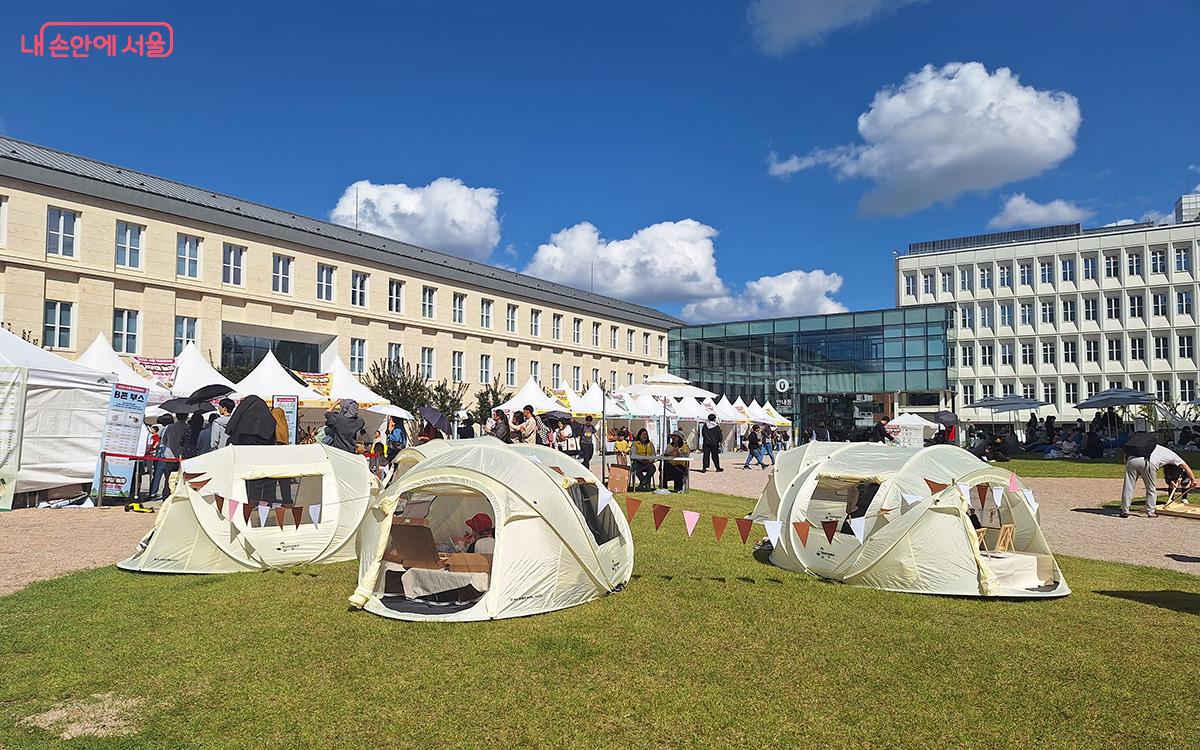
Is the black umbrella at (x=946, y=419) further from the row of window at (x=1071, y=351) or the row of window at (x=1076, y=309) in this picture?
the row of window at (x=1076, y=309)

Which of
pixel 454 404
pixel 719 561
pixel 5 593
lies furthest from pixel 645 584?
pixel 454 404

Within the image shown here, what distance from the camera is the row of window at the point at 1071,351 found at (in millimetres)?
58594

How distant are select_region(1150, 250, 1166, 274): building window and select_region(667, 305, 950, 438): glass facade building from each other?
19.5 m

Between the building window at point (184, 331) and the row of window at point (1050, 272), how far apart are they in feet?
186

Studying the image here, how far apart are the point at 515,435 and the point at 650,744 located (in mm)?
14498

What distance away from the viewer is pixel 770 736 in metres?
4.94

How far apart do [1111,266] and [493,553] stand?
67678 mm

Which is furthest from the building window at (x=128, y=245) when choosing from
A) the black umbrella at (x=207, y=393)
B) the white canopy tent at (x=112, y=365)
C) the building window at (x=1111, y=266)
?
the building window at (x=1111, y=266)

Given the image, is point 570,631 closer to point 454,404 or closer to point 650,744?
point 650,744

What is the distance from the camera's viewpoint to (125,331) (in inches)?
1296

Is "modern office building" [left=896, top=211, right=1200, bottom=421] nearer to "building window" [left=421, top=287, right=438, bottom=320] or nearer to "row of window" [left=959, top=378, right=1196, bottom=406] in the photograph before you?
"row of window" [left=959, top=378, right=1196, bottom=406]

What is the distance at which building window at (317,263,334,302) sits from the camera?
41.0 meters

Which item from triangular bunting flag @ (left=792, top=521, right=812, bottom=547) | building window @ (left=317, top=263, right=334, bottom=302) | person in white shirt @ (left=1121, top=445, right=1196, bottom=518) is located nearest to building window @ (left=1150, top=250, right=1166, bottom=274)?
person in white shirt @ (left=1121, top=445, right=1196, bottom=518)

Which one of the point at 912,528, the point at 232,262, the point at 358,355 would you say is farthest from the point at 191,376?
the point at 358,355
